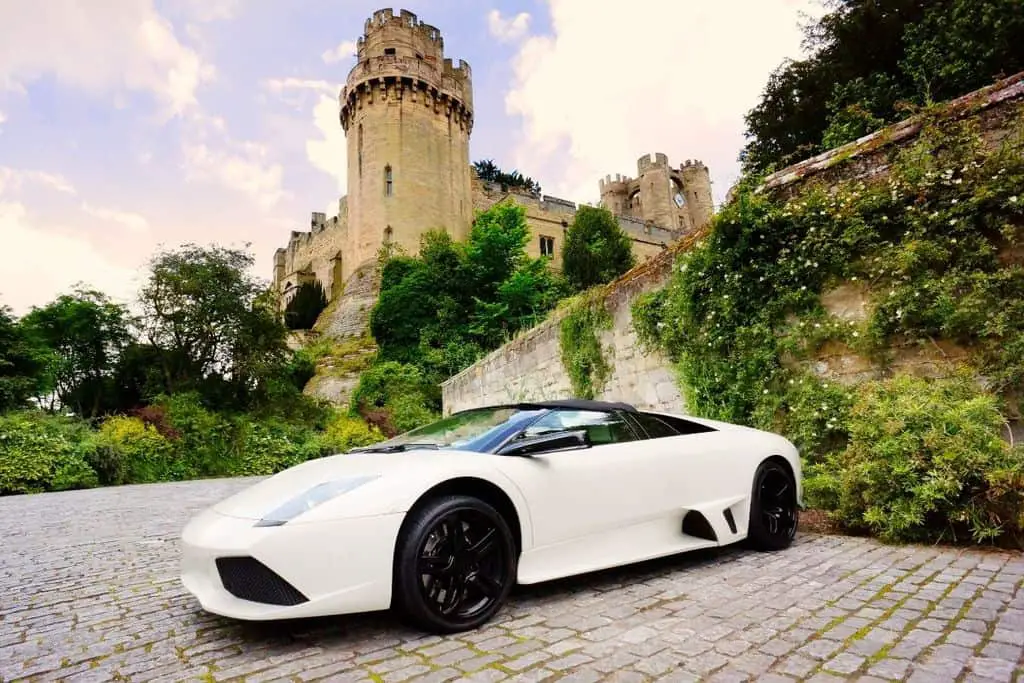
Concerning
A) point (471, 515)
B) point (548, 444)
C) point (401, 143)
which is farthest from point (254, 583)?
point (401, 143)

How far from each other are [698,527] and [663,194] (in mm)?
58807

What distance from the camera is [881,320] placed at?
4.99 m

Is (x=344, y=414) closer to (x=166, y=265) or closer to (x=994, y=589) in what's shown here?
(x=166, y=265)

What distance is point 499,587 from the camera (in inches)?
102

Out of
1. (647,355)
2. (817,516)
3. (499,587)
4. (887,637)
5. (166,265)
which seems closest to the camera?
(887,637)

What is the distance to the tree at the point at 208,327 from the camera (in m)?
18.5

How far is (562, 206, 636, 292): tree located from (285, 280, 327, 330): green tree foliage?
57.7ft

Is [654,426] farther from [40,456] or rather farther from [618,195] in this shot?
[618,195]

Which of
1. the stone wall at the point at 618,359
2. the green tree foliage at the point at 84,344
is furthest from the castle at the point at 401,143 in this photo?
the stone wall at the point at 618,359

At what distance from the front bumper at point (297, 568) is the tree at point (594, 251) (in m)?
28.6

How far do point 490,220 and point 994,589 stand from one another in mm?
28596

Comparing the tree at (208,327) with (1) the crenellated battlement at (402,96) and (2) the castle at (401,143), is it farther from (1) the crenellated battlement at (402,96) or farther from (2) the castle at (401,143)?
(1) the crenellated battlement at (402,96)

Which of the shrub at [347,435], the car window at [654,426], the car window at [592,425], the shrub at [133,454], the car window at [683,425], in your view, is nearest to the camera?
the car window at [592,425]

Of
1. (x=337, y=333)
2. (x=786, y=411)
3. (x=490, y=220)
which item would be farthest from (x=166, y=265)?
(x=786, y=411)
